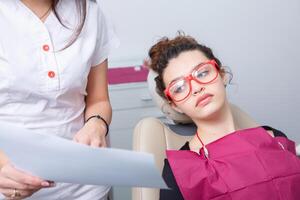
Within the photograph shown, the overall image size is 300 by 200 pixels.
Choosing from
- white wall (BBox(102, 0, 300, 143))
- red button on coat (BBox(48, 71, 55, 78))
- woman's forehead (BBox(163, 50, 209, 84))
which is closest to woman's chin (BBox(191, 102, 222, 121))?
woman's forehead (BBox(163, 50, 209, 84))

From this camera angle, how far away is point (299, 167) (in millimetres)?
1060

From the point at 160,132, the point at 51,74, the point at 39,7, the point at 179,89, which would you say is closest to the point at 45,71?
the point at 51,74

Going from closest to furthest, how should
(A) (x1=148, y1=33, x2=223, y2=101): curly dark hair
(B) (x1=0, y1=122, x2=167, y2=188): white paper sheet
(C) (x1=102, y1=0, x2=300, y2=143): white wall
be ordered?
(B) (x1=0, y1=122, x2=167, y2=188): white paper sheet → (A) (x1=148, y1=33, x2=223, y2=101): curly dark hair → (C) (x1=102, y1=0, x2=300, y2=143): white wall

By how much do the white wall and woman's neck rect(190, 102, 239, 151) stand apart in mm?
603

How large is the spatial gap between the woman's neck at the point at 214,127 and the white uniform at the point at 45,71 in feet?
1.44

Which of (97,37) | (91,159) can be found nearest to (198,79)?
(97,37)

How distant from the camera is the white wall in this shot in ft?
5.64

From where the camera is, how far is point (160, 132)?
127cm

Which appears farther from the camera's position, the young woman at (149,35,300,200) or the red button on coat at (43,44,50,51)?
the young woman at (149,35,300,200)

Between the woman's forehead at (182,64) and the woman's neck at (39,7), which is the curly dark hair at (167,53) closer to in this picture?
the woman's forehead at (182,64)

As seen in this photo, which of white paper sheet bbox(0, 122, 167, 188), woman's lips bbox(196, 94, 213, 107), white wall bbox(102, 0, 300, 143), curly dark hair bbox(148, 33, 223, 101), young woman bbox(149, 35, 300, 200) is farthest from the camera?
white wall bbox(102, 0, 300, 143)

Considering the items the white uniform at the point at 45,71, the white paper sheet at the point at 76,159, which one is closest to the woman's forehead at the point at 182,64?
the white uniform at the point at 45,71

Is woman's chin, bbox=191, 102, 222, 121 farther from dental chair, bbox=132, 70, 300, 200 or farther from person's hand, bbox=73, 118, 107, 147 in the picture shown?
person's hand, bbox=73, 118, 107, 147

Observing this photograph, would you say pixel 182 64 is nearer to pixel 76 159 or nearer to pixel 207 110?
pixel 207 110
